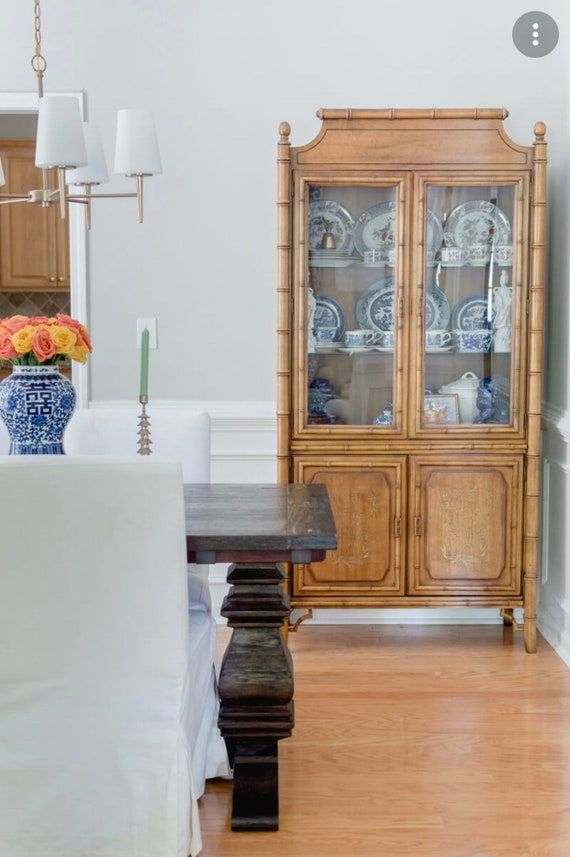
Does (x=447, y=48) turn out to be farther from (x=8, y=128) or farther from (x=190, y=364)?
(x=8, y=128)

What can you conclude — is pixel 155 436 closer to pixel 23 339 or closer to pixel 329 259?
pixel 23 339

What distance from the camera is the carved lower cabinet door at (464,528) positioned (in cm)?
394

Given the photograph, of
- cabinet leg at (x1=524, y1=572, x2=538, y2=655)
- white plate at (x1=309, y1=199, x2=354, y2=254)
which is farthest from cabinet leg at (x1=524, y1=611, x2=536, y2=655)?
white plate at (x1=309, y1=199, x2=354, y2=254)

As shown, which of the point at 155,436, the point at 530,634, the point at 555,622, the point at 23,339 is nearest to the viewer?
the point at 23,339

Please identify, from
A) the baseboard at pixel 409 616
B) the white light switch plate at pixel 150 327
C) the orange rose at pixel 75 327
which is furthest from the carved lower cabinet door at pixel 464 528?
the orange rose at pixel 75 327

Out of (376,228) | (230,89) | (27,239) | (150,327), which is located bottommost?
(150,327)

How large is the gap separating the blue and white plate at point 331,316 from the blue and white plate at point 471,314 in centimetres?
41

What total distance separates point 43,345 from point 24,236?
3.67 metres

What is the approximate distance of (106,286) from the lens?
4270 millimetres

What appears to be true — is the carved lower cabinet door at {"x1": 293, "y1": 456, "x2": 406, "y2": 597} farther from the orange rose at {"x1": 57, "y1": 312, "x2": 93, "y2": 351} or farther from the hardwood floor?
the orange rose at {"x1": 57, "y1": 312, "x2": 93, "y2": 351}

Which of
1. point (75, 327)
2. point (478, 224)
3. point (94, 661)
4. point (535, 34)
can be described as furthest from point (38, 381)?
point (535, 34)

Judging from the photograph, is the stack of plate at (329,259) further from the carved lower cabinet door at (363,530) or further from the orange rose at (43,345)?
the orange rose at (43,345)

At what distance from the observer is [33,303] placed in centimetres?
647

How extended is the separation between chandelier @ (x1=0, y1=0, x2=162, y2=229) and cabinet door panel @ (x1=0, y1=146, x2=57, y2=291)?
330 centimetres
